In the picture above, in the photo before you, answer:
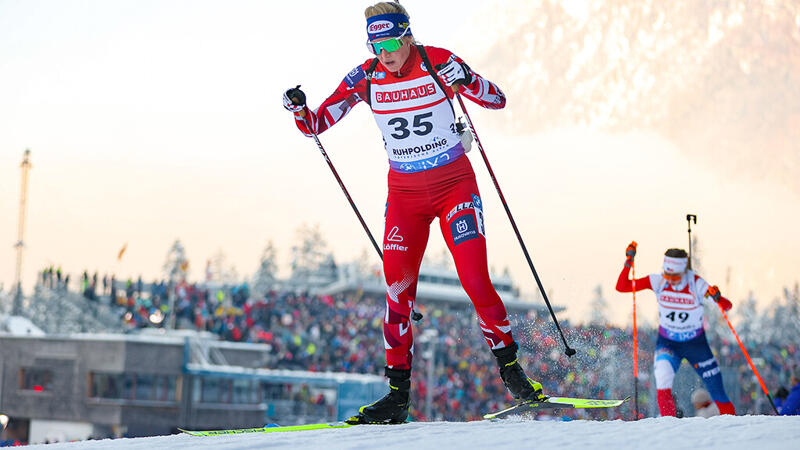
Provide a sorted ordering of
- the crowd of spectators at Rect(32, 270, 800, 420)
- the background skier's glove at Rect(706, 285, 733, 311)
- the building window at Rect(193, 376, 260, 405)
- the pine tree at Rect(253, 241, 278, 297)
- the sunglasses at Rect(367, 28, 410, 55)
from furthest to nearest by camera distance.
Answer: the pine tree at Rect(253, 241, 278, 297)
the crowd of spectators at Rect(32, 270, 800, 420)
the building window at Rect(193, 376, 260, 405)
the background skier's glove at Rect(706, 285, 733, 311)
the sunglasses at Rect(367, 28, 410, 55)

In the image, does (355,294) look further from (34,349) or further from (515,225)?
(515,225)

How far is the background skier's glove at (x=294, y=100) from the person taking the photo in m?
5.82

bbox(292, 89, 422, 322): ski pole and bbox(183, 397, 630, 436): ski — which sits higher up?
bbox(292, 89, 422, 322): ski pole

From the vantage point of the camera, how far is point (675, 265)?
8.56 m

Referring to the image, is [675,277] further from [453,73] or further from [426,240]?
[453,73]

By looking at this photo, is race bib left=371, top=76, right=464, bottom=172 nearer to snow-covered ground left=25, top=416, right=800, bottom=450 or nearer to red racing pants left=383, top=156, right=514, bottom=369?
red racing pants left=383, top=156, right=514, bottom=369

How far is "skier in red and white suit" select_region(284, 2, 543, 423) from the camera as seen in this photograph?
5.52m

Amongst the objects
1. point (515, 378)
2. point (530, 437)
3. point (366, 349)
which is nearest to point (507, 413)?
point (515, 378)

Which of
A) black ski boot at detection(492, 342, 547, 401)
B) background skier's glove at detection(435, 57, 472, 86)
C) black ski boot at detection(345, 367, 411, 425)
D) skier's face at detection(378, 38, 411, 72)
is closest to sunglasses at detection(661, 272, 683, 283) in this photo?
black ski boot at detection(492, 342, 547, 401)

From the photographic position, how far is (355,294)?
2734 inches

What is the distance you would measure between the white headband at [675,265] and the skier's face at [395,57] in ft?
13.6

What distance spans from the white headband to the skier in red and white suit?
3.34m

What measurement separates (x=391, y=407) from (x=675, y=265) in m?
3.98

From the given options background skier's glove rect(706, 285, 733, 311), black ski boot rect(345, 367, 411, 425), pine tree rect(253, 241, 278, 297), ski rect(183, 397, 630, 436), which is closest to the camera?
ski rect(183, 397, 630, 436)
